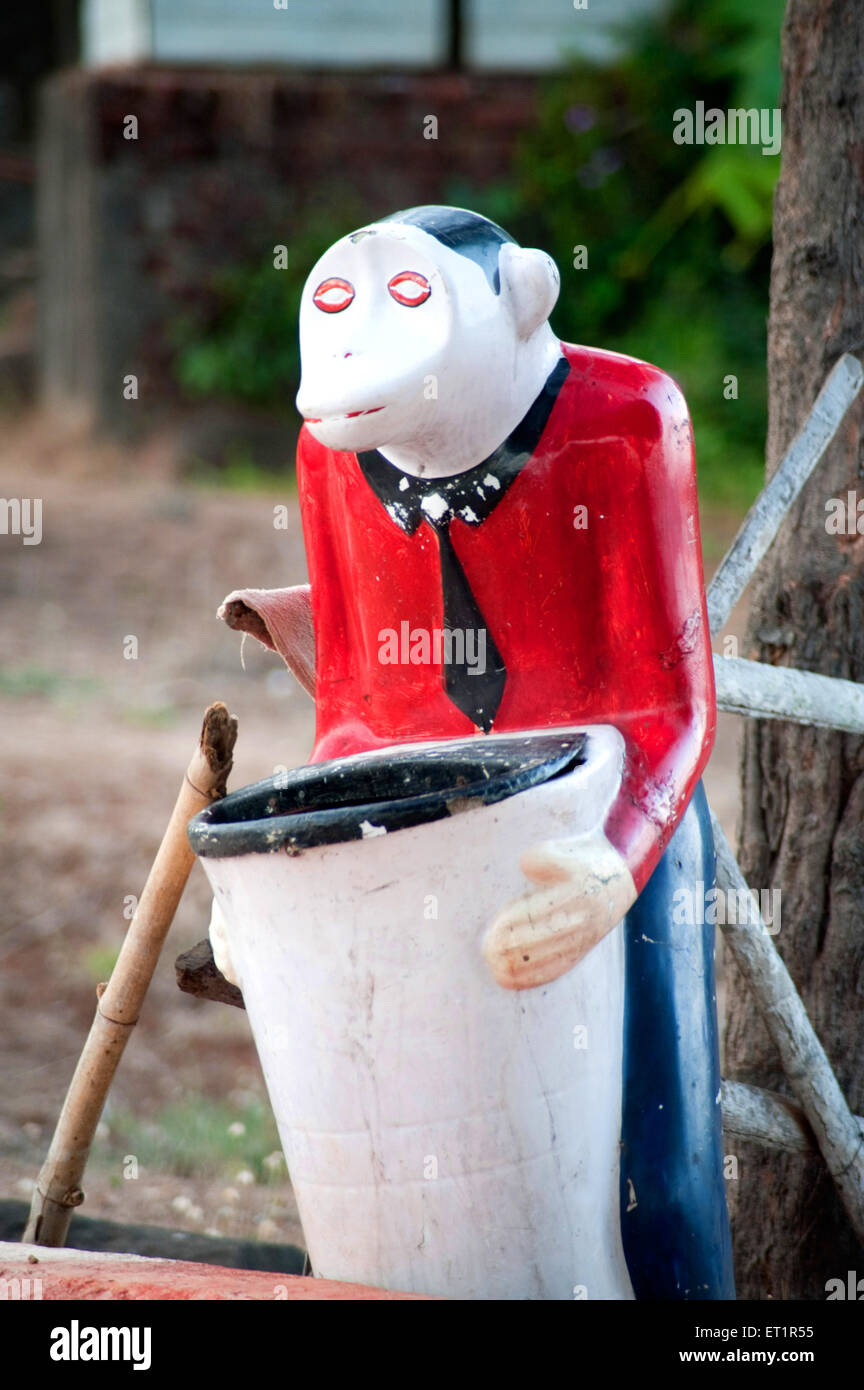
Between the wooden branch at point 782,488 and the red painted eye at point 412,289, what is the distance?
1.85 feet

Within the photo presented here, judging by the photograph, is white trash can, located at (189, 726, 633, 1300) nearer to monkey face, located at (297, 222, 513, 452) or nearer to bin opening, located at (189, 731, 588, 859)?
bin opening, located at (189, 731, 588, 859)

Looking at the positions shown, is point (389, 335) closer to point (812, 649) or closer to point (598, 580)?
point (598, 580)

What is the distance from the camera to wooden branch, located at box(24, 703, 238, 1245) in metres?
1.88

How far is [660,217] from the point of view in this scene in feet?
24.3

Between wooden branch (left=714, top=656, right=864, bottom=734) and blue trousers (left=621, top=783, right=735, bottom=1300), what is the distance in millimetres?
319

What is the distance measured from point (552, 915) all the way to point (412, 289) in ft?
1.97

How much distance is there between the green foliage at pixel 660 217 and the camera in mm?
7160

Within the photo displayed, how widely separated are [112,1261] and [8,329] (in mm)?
7880

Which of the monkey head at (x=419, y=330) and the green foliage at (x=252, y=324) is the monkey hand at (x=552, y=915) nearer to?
the monkey head at (x=419, y=330)

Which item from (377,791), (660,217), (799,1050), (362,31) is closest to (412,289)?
(377,791)

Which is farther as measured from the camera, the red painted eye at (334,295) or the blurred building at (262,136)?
the blurred building at (262,136)

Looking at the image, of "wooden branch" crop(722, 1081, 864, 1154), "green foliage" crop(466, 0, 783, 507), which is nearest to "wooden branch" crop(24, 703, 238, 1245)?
"wooden branch" crop(722, 1081, 864, 1154)

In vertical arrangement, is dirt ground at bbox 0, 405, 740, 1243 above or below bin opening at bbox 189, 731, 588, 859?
below

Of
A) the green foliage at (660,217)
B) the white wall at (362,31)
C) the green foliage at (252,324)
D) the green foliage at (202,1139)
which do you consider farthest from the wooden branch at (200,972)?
the white wall at (362,31)
